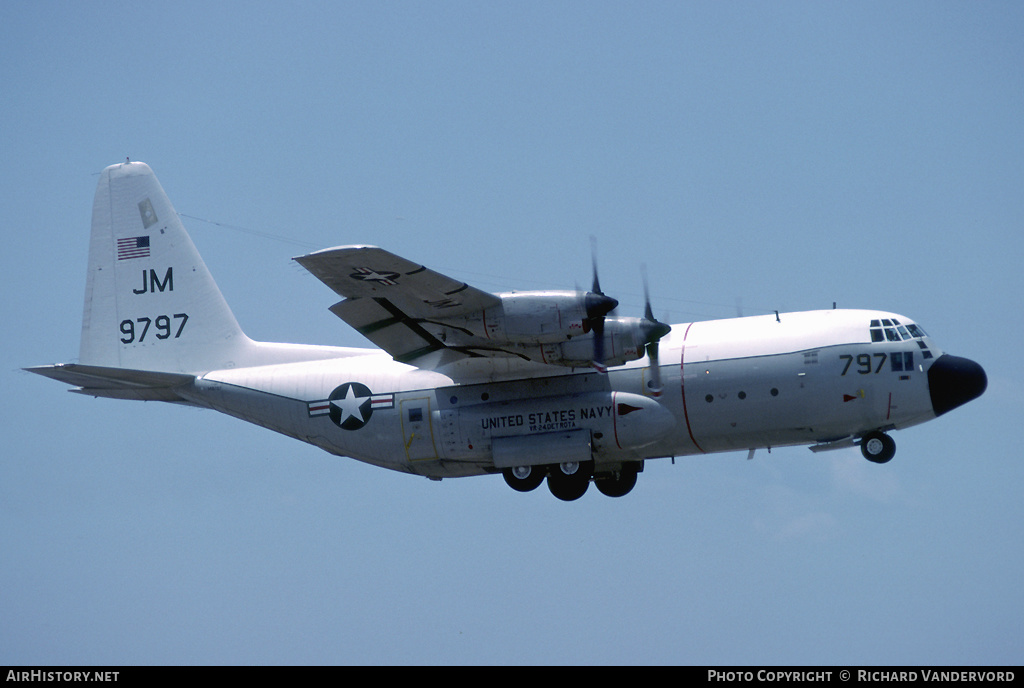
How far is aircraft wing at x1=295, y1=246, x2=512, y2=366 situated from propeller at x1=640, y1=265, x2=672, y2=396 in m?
2.79

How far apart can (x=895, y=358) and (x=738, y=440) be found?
10.7 ft

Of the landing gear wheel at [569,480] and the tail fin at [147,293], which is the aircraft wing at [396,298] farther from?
the tail fin at [147,293]

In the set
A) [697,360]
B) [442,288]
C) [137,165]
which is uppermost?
[137,165]

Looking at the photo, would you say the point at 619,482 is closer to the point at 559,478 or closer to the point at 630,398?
the point at 559,478

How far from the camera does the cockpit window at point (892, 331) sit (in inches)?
896

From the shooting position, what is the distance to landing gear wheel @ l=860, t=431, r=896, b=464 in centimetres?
2283

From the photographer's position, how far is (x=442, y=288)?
834 inches

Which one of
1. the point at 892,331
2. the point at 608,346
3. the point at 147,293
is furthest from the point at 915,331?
the point at 147,293

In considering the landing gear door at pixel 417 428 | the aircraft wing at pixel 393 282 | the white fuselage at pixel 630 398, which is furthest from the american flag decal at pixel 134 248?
the aircraft wing at pixel 393 282

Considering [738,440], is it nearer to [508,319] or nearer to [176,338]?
[508,319]

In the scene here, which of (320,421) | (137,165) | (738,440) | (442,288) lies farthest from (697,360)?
(137,165)

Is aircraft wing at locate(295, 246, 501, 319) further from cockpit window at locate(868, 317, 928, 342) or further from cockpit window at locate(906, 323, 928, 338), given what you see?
cockpit window at locate(906, 323, 928, 338)

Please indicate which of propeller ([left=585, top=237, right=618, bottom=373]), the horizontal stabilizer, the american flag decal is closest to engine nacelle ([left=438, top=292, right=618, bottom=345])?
propeller ([left=585, top=237, right=618, bottom=373])

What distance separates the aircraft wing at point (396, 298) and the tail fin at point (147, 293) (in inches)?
189
